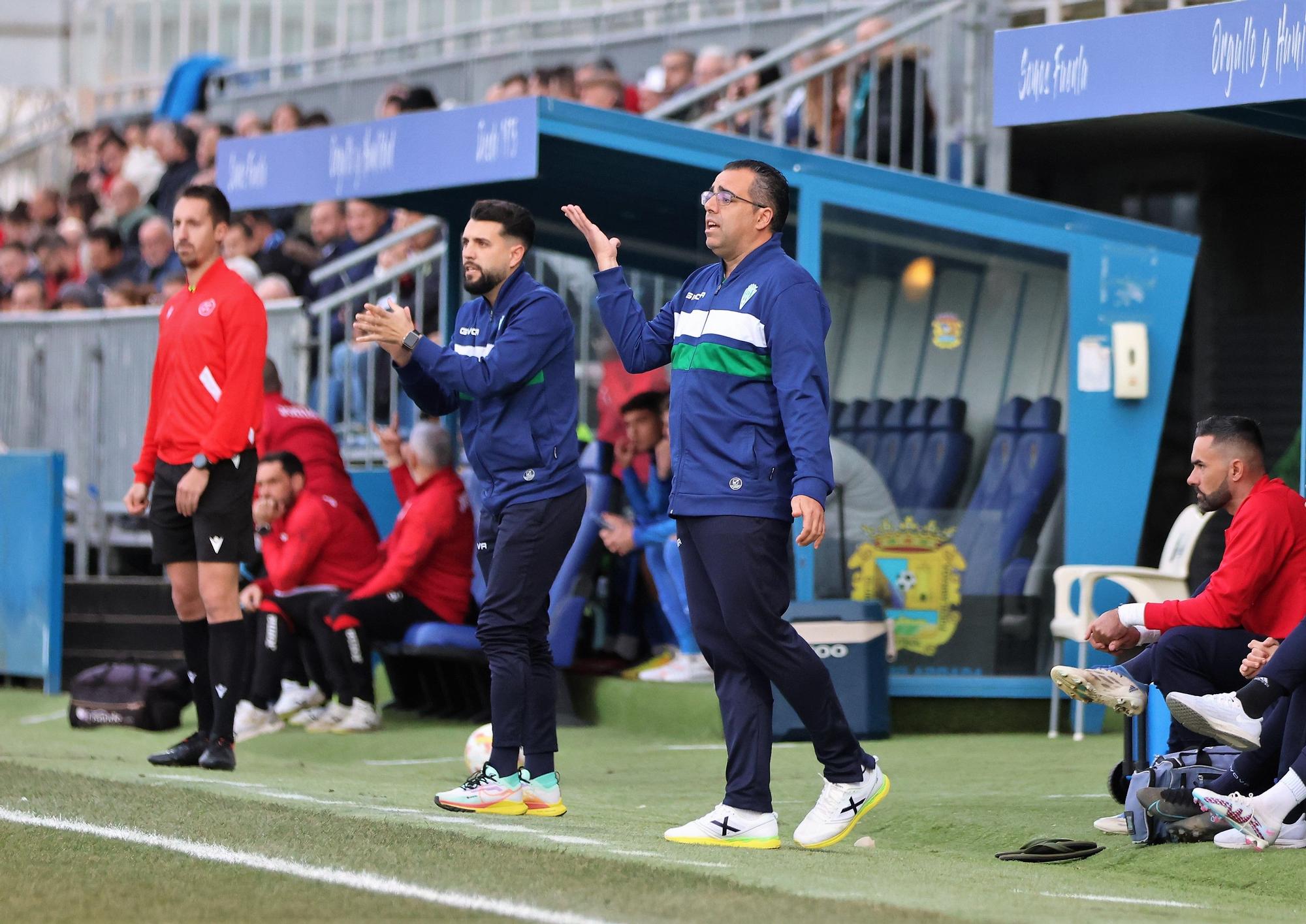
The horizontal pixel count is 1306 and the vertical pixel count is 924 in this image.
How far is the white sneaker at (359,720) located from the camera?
384 inches

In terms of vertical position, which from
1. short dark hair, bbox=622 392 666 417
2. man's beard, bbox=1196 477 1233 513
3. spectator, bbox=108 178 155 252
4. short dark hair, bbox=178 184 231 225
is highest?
spectator, bbox=108 178 155 252

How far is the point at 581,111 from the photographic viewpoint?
900 centimetres

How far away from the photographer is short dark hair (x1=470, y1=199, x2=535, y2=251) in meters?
6.53

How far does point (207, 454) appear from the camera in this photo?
7.27 metres

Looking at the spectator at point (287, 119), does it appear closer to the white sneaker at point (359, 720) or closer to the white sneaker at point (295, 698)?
the white sneaker at point (295, 698)

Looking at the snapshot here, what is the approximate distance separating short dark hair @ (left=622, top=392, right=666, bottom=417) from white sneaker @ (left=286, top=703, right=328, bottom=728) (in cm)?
221

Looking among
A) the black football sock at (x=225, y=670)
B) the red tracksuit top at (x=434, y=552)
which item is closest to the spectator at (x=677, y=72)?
the red tracksuit top at (x=434, y=552)

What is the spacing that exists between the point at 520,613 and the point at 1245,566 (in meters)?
2.33

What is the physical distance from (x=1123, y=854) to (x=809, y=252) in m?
4.25

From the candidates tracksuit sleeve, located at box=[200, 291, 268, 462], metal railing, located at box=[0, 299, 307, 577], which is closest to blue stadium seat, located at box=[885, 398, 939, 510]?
tracksuit sleeve, located at box=[200, 291, 268, 462]

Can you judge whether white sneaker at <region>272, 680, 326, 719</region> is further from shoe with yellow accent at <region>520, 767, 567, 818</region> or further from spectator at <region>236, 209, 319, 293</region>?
spectator at <region>236, 209, 319, 293</region>

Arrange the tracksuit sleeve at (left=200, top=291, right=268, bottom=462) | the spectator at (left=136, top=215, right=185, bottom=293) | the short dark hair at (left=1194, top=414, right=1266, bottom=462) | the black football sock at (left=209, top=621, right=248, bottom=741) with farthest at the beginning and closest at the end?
the spectator at (left=136, top=215, right=185, bottom=293), the black football sock at (left=209, top=621, right=248, bottom=741), the tracksuit sleeve at (left=200, top=291, right=268, bottom=462), the short dark hair at (left=1194, top=414, right=1266, bottom=462)

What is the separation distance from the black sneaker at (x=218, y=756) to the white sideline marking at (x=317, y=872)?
166cm

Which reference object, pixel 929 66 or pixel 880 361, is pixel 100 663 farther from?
pixel 929 66
